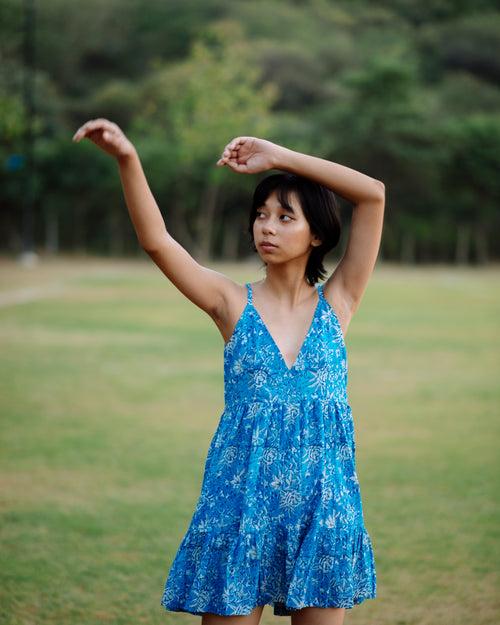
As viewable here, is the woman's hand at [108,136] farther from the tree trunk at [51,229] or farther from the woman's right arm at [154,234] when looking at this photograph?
the tree trunk at [51,229]

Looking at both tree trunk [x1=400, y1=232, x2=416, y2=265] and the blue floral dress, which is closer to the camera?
the blue floral dress

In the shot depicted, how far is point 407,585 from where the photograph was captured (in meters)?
4.21

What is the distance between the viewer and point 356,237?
2.85 m

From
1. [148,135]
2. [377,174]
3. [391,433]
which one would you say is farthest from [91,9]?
[391,433]

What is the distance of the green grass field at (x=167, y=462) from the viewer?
4086 mm

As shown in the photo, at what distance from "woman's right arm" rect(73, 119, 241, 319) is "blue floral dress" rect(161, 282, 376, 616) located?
0.21 metres

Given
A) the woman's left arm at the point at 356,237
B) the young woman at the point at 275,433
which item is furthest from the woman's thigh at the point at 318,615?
the woman's left arm at the point at 356,237

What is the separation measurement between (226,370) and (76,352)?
9246mm

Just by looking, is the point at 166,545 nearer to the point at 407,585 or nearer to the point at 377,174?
the point at 407,585

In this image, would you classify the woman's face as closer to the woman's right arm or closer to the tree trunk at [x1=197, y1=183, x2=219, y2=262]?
the woman's right arm

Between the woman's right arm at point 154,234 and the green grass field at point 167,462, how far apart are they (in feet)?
5.21

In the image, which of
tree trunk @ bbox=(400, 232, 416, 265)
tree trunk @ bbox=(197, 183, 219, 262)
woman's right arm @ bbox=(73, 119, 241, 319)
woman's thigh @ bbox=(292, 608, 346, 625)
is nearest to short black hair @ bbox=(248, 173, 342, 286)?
woman's right arm @ bbox=(73, 119, 241, 319)

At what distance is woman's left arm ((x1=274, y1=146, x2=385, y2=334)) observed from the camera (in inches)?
107

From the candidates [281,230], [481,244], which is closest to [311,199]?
[281,230]
